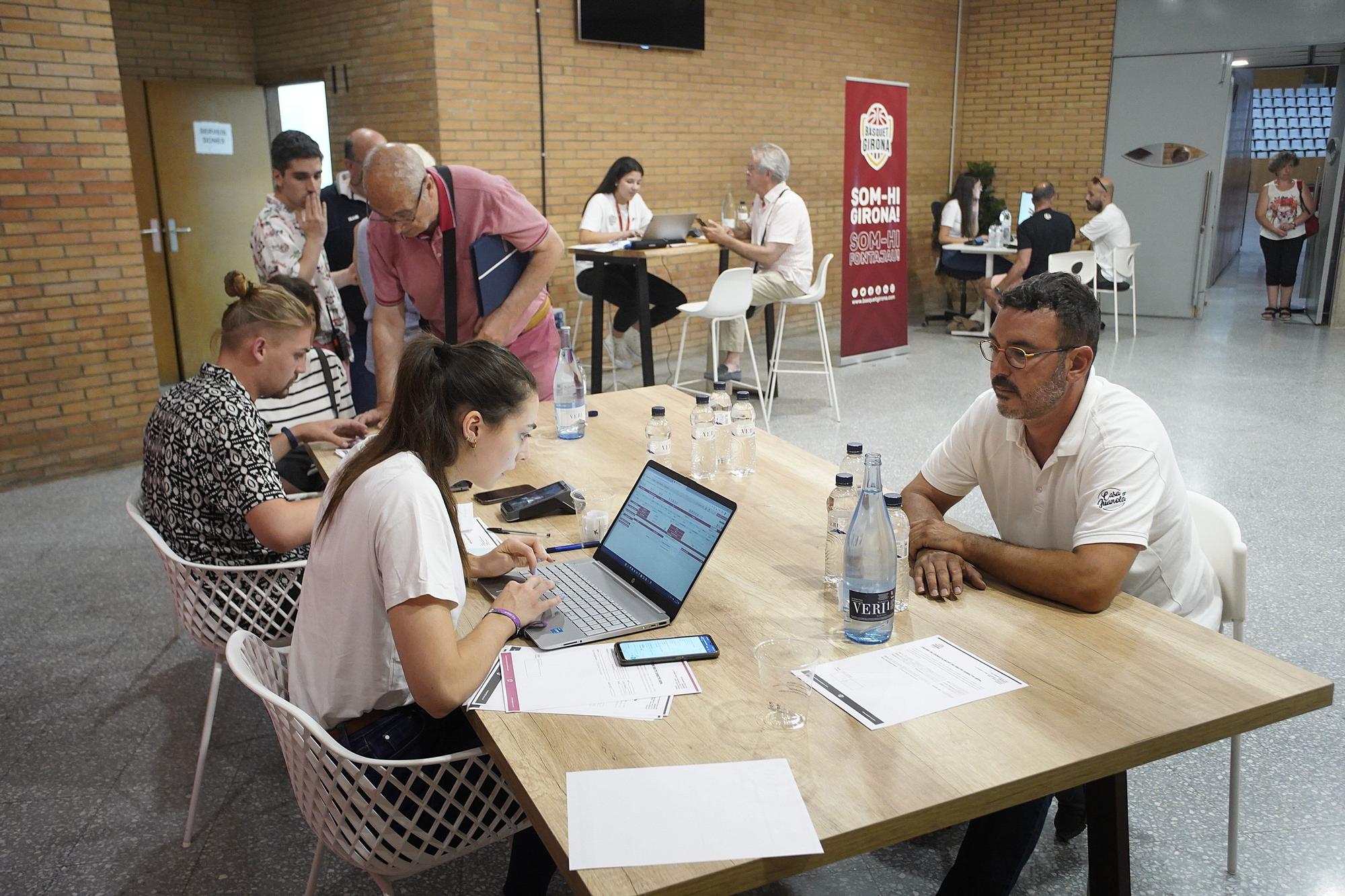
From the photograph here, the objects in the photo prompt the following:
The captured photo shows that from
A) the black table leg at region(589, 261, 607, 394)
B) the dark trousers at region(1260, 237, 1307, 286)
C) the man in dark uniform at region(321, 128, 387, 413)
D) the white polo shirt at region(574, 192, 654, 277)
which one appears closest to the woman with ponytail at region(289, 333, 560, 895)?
the man in dark uniform at region(321, 128, 387, 413)

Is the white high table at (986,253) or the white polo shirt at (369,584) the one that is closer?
the white polo shirt at (369,584)

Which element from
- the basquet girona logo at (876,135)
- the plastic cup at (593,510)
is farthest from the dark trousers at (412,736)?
the basquet girona logo at (876,135)

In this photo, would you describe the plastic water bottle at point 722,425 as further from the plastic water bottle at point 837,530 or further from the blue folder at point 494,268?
the blue folder at point 494,268

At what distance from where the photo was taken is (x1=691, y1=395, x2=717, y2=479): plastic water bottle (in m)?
2.55

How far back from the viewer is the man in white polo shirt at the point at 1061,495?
1.77 meters

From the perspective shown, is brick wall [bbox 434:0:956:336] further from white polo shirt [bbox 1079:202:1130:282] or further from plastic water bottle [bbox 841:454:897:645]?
plastic water bottle [bbox 841:454:897:645]

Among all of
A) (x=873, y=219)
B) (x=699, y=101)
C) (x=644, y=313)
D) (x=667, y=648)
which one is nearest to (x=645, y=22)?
(x=699, y=101)

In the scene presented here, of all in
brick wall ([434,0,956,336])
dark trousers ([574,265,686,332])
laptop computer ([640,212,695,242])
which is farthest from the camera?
brick wall ([434,0,956,336])

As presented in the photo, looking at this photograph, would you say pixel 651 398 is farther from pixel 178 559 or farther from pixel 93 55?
pixel 93 55

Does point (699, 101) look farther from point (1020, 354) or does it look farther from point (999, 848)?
point (999, 848)

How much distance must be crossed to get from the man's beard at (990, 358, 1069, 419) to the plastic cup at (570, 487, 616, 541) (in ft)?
2.84

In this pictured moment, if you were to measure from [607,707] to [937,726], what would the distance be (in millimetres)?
475

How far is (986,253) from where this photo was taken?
29.0 ft

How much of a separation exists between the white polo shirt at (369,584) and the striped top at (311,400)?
1539mm
